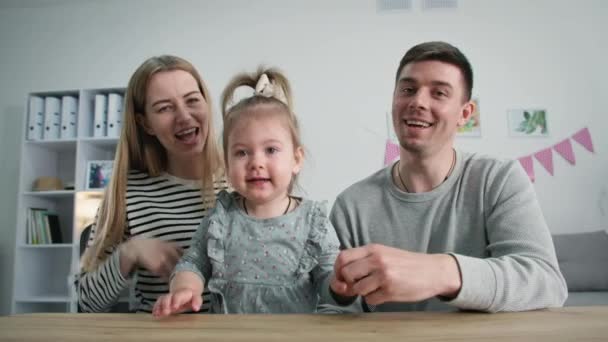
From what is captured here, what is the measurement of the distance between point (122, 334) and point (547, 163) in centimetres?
413

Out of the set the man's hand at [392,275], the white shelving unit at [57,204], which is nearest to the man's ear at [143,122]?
the man's hand at [392,275]

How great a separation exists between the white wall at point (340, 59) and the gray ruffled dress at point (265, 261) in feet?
8.88

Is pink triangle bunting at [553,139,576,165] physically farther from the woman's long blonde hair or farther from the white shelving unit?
the white shelving unit

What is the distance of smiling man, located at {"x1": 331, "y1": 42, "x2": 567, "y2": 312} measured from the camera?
2.41 feet

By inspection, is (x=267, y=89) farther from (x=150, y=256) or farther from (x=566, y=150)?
(x=566, y=150)

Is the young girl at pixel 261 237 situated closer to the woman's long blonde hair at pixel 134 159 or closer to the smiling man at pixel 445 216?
the smiling man at pixel 445 216

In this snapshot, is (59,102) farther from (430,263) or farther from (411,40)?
(430,263)

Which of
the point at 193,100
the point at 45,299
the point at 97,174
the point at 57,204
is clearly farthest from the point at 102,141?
the point at 193,100

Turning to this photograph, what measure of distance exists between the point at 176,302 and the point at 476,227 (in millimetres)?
768

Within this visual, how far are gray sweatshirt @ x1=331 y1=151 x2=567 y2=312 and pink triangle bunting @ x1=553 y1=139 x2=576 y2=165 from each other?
10.4 ft

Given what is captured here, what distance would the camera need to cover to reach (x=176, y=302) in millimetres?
816

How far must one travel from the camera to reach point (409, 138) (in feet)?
4.32

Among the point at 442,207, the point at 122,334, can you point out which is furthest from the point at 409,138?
the point at 122,334

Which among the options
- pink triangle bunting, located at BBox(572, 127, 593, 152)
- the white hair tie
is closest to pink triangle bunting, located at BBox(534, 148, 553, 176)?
pink triangle bunting, located at BBox(572, 127, 593, 152)
